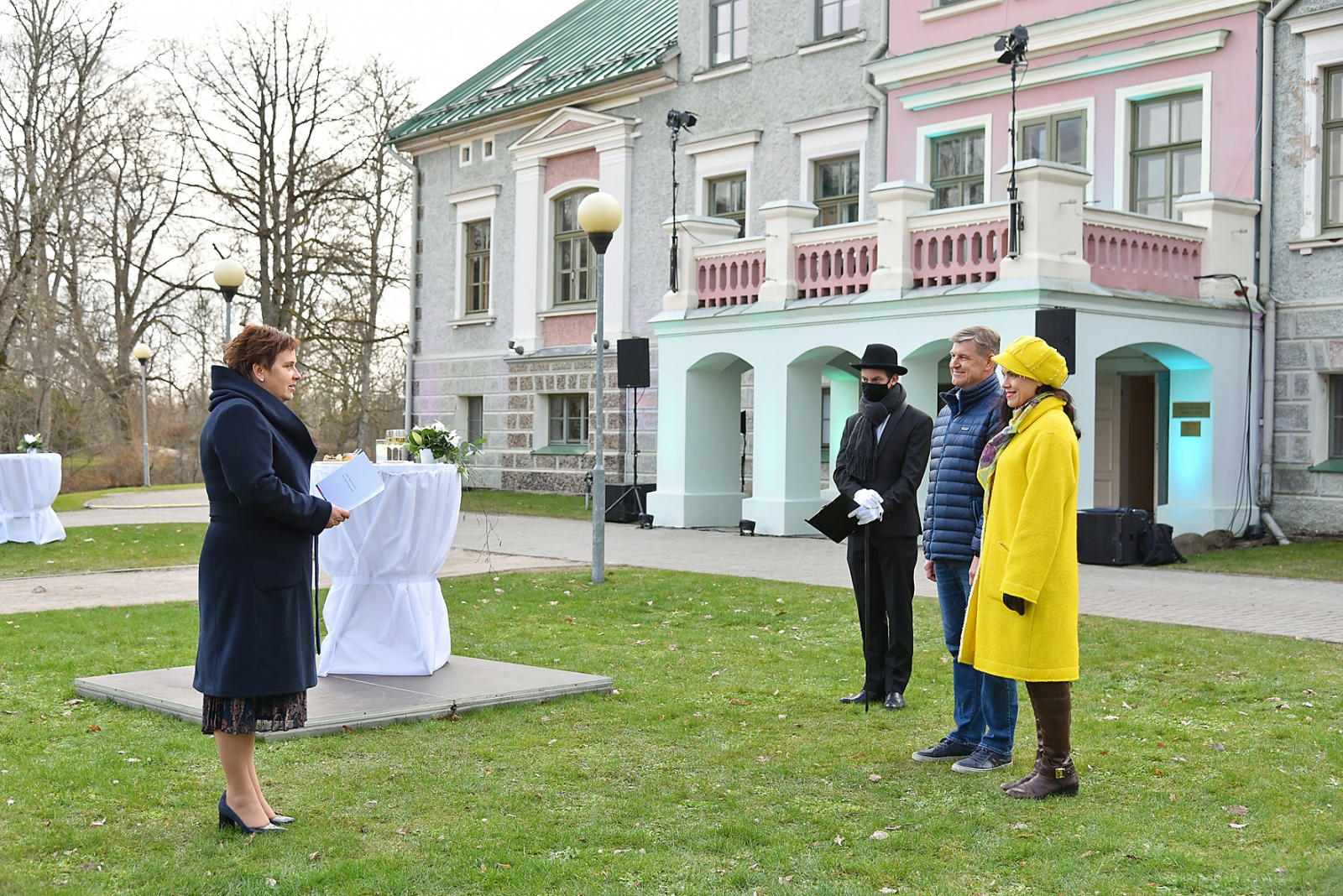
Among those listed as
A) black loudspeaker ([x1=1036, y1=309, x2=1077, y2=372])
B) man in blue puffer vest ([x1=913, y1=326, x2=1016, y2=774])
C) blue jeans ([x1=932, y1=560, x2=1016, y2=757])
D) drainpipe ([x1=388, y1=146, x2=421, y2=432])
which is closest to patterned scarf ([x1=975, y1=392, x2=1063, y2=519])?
man in blue puffer vest ([x1=913, y1=326, x2=1016, y2=774])

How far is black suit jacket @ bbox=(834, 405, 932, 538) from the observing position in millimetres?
7551

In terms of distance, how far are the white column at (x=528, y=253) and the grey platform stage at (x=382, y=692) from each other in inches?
784

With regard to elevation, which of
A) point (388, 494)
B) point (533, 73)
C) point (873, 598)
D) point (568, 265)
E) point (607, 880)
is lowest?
point (607, 880)

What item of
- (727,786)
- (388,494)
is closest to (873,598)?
(727,786)

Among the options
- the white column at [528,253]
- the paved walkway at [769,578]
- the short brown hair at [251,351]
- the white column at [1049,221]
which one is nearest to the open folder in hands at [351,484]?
the short brown hair at [251,351]

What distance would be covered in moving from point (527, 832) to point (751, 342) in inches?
565

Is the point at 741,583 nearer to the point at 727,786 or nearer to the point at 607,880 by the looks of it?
the point at 727,786

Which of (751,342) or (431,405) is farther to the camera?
(431,405)

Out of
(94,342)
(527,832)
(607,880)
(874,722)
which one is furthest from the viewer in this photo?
(94,342)

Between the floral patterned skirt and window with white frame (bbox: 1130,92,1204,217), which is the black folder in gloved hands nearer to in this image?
the floral patterned skirt

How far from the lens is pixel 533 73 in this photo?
96.7ft

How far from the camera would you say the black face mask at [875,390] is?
301 inches

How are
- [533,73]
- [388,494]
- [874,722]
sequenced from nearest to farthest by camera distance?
[874,722] < [388,494] < [533,73]

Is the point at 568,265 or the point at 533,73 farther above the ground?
the point at 533,73
